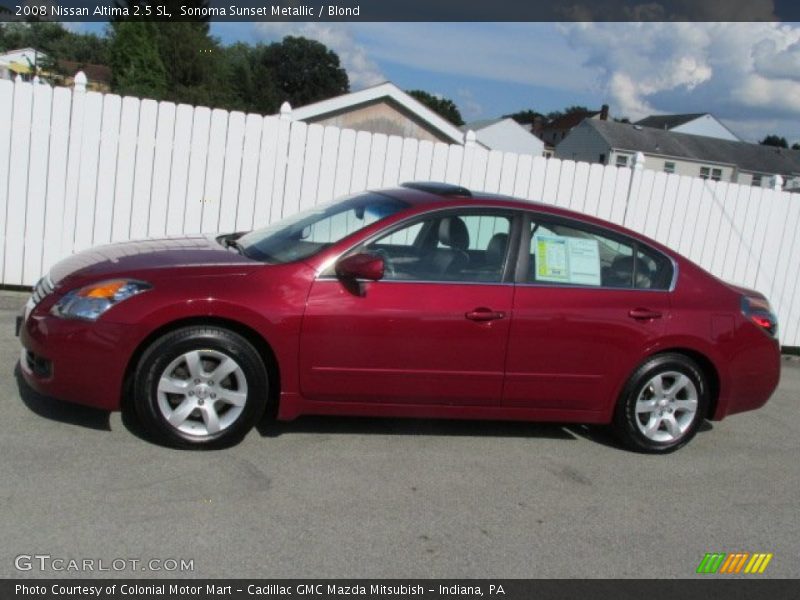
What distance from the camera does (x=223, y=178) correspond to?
8188 millimetres

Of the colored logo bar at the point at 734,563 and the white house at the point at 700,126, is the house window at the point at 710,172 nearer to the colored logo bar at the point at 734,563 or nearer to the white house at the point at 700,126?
the white house at the point at 700,126

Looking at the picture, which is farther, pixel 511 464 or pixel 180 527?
pixel 511 464

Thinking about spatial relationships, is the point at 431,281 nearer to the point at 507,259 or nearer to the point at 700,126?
the point at 507,259

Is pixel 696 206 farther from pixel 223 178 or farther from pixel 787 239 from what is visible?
pixel 223 178

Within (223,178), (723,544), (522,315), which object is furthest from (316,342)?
(223,178)

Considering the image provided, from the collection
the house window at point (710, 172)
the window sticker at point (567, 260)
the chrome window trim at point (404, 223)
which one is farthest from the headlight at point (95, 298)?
the house window at point (710, 172)

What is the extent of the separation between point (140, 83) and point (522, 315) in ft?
121

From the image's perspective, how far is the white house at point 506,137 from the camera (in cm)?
6056

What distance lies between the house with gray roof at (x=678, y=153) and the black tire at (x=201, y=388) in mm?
56364

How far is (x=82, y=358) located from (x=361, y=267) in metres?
1.61
